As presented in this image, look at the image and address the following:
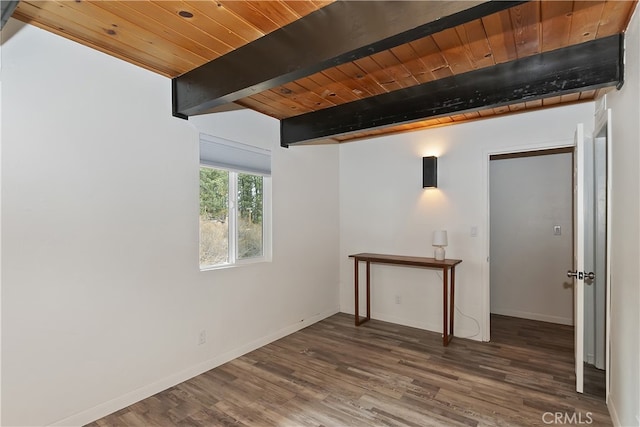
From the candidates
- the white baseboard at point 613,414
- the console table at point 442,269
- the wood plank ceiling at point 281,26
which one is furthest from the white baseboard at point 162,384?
the white baseboard at point 613,414

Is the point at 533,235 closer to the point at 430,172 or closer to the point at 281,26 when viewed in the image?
the point at 430,172

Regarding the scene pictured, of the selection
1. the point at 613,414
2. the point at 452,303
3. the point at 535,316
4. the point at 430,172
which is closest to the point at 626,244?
the point at 613,414

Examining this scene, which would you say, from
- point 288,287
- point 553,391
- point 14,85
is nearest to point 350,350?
point 288,287

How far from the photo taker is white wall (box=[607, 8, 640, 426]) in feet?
5.54

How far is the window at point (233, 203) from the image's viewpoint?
2980 millimetres

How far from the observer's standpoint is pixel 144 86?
2.47 meters

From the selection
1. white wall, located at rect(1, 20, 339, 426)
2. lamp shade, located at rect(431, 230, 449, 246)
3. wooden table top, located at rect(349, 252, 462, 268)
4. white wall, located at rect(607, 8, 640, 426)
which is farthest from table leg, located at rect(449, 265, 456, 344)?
white wall, located at rect(1, 20, 339, 426)

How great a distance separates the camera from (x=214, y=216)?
3.07 meters

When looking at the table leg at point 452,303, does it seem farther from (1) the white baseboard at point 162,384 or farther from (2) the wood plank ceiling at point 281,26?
(2) the wood plank ceiling at point 281,26

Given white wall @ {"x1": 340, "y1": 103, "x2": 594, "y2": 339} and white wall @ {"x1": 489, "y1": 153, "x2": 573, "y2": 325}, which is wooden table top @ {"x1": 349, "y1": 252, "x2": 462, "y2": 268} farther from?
white wall @ {"x1": 489, "y1": 153, "x2": 573, "y2": 325}

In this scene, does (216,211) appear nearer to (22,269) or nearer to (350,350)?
(22,269)

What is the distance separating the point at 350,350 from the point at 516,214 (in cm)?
294

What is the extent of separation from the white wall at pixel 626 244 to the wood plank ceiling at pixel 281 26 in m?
0.35

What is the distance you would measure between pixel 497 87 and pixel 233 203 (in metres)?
2.48
